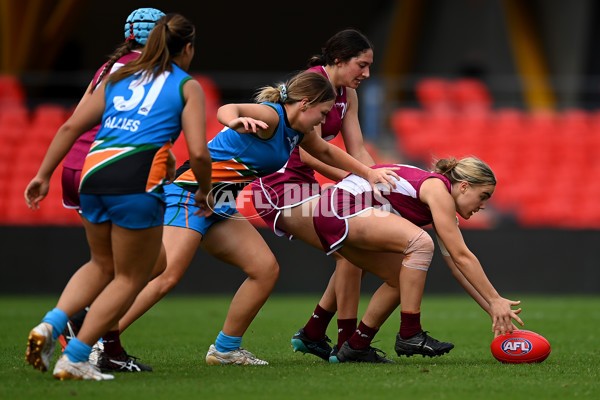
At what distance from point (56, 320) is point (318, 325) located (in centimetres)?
192

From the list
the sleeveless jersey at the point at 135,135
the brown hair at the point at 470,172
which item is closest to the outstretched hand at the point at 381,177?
the brown hair at the point at 470,172

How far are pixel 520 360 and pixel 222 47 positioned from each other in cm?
1689

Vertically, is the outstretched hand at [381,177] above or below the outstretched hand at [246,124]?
below

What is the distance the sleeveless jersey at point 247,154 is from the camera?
16.0 feet

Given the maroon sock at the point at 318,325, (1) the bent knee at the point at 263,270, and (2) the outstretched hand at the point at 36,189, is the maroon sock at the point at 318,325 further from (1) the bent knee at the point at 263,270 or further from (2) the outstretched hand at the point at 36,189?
(2) the outstretched hand at the point at 36,189

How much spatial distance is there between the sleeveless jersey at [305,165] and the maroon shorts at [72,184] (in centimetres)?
123

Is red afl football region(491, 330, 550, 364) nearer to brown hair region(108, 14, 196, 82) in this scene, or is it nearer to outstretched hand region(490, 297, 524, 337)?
outstretched hand region(490, 297, 524, 337)

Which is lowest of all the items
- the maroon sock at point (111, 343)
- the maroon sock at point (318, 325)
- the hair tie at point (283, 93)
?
the maroon sock at point (111, 343)

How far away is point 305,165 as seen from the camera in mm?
5559

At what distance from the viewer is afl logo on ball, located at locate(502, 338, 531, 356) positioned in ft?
16.7

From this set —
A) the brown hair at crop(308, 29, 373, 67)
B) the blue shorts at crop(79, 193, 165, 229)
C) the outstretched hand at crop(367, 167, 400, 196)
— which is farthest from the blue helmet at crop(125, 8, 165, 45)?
the outstretched hand at crop(367, 167, 400, 196)

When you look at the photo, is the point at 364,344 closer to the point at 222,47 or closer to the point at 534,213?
the point at 534,213

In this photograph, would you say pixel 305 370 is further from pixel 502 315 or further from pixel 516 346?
pixel 516 346

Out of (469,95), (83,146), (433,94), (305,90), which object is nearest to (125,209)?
(83,146)
